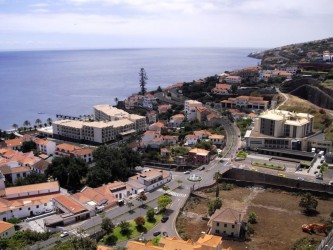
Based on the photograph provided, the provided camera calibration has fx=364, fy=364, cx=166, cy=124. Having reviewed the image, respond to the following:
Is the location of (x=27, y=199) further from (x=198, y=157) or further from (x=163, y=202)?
(x=198, y=157)

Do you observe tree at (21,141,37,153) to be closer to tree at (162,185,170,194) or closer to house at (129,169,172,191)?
house at (129,169,172,191)

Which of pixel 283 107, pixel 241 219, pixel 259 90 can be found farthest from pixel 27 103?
pixel 241 219

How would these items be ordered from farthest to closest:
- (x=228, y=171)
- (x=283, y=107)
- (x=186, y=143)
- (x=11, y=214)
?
(x=283, y=107), (x=186, y=143), (x=228, y=171), (x=11, y=214)

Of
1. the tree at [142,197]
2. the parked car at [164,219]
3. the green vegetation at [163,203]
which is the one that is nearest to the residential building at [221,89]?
the tree at [142,197]

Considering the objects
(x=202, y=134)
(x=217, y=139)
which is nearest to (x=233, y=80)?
(x=202, y=134)

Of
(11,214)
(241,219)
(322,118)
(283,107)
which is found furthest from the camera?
(283,107)

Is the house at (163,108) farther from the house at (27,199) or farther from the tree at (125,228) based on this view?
the tree at (125,228)

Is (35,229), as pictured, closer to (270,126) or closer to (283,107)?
(270,126)
